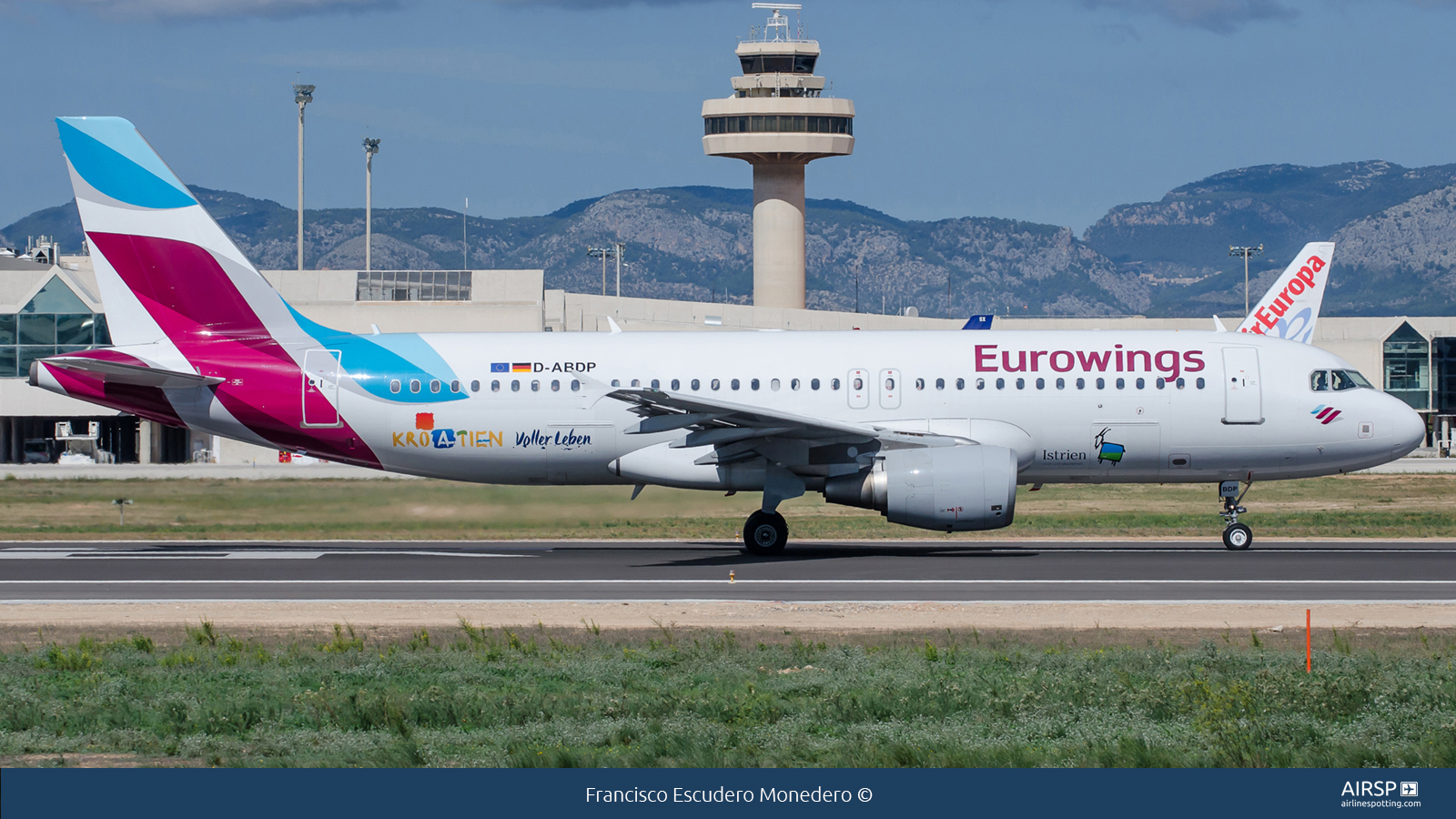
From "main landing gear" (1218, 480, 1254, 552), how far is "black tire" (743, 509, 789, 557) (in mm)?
8702

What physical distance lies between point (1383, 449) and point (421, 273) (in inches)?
2092

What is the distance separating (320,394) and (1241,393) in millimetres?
18190

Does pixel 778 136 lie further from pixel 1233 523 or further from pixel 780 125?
pixel 1233 523

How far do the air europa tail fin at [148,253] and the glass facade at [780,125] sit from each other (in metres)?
84.7

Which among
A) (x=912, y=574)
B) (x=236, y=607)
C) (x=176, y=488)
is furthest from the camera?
(x=176, y=488)

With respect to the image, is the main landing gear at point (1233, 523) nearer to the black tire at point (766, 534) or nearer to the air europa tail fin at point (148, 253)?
the black tire at point (766, 534)

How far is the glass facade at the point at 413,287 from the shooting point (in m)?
70.4

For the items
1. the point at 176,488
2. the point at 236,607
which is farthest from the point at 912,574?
the point at 176,488

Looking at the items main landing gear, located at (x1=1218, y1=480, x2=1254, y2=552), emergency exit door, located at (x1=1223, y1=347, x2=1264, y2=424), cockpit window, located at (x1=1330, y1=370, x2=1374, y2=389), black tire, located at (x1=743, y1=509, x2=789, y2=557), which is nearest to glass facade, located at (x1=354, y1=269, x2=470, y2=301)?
black tire, located at (x1=743, y1=509, x2=789, y2=557)

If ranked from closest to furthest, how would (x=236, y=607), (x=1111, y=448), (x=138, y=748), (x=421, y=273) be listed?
(x=138, y=748)
(x=236, y=607)
(x=1111, y=448)
(x=421, y=273)

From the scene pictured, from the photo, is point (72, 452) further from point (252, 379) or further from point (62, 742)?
point (62, 742)

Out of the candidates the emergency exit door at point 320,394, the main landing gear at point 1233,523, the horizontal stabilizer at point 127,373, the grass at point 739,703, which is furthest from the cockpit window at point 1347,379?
the horizontal stabilizer at point 127,373

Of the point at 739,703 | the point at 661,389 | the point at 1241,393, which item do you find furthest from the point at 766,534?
the point at 739,703

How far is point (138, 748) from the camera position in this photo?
1238cm
